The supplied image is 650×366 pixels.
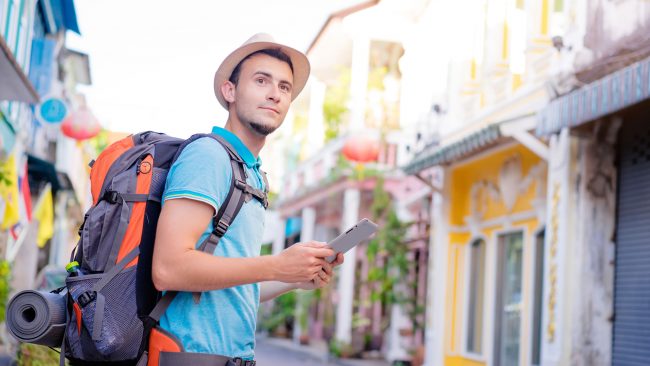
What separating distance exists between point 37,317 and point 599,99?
6844mm

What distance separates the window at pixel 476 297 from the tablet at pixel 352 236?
1272 cm

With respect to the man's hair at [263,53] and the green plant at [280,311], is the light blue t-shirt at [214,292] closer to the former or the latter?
the man's hair at [263,53]

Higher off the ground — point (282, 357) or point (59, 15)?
point (59, 15)

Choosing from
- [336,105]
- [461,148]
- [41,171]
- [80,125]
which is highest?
[336,105]

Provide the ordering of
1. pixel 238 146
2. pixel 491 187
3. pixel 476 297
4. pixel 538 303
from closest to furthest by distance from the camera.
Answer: pixel 238 146 → pixel 538 303 → pixel 491 187 → pixel 476 297

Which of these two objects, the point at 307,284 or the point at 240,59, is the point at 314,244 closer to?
the point at 307,284

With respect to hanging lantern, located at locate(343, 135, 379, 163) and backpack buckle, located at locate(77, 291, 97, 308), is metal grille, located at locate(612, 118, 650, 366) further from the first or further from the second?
backpack buckle, located at locate(77, 291, 97, 308)

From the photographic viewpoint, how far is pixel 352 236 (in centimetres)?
239

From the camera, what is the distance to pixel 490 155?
14.5 meters

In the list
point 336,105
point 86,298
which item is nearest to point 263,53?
point 86,298

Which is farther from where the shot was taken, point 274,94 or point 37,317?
point 274,94

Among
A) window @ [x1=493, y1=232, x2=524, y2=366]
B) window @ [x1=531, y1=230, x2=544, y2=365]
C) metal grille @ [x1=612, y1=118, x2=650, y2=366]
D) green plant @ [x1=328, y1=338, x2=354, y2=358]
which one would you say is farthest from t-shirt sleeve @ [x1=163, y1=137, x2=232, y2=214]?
green plant @ [x1=328, y1=338, x2=354, y2=358]

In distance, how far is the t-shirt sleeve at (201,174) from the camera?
2275 mm

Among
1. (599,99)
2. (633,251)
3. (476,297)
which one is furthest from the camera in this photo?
(476,297)
